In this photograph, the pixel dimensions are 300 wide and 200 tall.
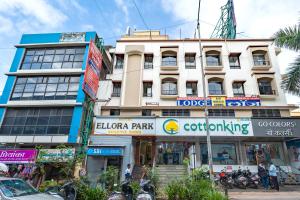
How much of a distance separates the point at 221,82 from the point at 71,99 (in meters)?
15.3

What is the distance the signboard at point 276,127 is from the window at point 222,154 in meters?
3.09

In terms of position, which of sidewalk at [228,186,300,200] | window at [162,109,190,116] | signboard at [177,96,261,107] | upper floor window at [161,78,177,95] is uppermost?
upper floor window at [161,78,177,95]

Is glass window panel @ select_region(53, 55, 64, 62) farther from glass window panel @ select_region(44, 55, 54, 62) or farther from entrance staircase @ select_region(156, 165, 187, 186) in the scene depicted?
entrance staircase @ select_region(156, 165, 187, 186)

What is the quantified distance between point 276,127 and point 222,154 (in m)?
5.01

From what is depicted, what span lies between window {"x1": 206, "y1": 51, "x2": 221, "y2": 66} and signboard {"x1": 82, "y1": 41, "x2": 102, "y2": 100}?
11904mm

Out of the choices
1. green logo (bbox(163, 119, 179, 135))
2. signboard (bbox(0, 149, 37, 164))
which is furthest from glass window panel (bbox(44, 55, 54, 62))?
green logo (bbox(163, 119, 179, 135))

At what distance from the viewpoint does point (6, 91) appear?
1919 cm

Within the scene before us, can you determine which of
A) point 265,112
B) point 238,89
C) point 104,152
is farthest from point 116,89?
point 265,112

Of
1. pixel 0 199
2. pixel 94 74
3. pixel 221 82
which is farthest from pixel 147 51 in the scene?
pixel 0 199

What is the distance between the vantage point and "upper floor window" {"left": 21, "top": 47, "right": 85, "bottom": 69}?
20.3 meters

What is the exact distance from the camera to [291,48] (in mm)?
9945

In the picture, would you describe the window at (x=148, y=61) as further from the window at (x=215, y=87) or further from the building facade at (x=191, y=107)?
the window at (x=215, y=87)

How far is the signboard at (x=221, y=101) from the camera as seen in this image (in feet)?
61.7

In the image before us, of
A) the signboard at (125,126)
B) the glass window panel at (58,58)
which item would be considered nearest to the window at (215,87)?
the signboard at (125,126)
